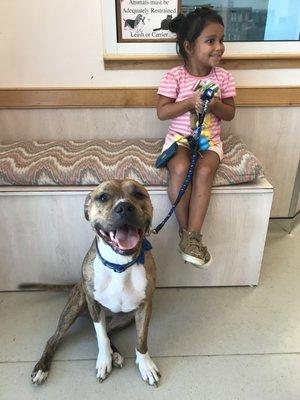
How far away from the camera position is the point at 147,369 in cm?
121

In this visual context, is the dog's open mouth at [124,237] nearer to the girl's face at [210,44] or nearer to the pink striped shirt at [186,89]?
the pink striped shirt at [186,89]

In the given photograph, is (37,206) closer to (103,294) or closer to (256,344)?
(103,294)

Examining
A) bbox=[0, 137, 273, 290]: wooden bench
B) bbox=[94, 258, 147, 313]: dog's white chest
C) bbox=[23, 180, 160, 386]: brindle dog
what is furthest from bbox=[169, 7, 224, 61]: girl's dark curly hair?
bbox=[94, 258, 147, 313]: dog's white chest

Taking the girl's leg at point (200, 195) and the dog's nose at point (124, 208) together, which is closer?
the dog's nose at point (124, 208)

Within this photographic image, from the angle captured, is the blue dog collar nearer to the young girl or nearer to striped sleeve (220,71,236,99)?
the young girl

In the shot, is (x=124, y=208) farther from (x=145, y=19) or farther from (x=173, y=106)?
Result: (x=145, y=19)

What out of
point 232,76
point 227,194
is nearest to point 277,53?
point 232,76

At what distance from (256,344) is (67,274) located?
0.84m

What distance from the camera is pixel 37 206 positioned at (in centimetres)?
145

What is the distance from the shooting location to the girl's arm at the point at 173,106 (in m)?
1.42

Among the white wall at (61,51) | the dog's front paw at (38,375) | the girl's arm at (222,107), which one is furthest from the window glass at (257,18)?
the dog's front paw at (38,375)

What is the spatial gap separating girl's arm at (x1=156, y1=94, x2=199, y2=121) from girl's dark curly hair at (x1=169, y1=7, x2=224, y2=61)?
23 centimetres

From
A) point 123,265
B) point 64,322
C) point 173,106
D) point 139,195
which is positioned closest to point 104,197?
point 139,195

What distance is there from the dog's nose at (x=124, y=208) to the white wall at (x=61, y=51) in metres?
0.97
